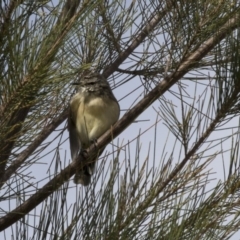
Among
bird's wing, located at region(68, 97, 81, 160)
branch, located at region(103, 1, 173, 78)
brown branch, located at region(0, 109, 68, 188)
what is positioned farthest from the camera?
bird's wing, located at region(68, 97, 81, 160)

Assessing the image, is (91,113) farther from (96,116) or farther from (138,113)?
(138,113)

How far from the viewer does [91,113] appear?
128 inches

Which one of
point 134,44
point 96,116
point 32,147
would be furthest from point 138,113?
point 96,116

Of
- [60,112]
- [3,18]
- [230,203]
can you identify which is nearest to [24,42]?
[3,18]

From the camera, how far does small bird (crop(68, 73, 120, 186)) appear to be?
10.2 ft

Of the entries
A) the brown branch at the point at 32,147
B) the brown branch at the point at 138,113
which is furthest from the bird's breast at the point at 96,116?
the brown branch at the point at 138,113

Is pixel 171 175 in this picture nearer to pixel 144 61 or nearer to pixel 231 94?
pixel 231 94

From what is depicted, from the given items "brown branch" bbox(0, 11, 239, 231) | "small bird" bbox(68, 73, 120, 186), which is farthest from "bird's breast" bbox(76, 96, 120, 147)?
"brown branch" bbox(0, 11, 239, 231)

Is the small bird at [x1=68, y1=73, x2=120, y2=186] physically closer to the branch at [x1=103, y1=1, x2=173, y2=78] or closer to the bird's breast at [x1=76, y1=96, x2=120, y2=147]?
the bird's breast at [x1=76, y1=96, x2=120, y2=147]

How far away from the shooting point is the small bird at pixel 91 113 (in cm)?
310

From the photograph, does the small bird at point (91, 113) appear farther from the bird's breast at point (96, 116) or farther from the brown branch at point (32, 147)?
the brown branch at point (32, 147)

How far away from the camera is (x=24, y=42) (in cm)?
168

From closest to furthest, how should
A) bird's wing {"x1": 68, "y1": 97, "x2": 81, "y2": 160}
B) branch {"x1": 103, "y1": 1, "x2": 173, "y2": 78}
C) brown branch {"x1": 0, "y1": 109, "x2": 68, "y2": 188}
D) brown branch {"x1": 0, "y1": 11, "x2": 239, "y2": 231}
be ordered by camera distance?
brown branch {"x1": 0, "y1": 11, "x2": 239, "y2": 231} < brown branch {"x1": 0, "y1": 109, "x2": 68, "y2": 188} < branch {"x1": 103, "y1": 1, "x2": 173, "y2": 78} < bird's wing {"x1": 68, "y1": 97, "x2": 81, "y2": 160}

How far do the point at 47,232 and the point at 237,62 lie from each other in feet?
2.21
